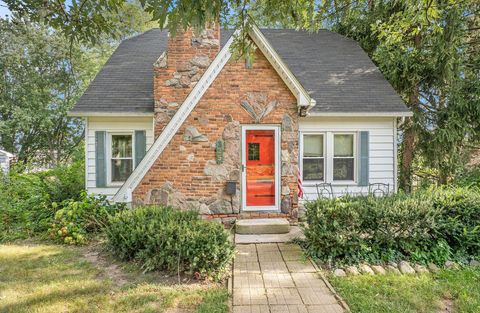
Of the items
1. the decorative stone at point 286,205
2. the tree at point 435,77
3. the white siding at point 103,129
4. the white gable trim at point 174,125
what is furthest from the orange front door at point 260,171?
the tree at point 435,77

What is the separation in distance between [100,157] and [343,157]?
6.95m

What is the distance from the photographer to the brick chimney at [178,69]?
7672 millimetres

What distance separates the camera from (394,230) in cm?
487

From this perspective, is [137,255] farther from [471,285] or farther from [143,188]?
[471,285]

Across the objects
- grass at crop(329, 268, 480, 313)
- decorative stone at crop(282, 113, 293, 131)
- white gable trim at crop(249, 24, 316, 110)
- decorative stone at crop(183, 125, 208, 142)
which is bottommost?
grass at crop(329, 268, 480, 313)

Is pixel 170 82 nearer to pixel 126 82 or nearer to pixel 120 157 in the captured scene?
pixel 126 82

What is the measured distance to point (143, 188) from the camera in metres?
6.36

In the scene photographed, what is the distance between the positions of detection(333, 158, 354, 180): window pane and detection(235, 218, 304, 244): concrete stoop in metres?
2.78

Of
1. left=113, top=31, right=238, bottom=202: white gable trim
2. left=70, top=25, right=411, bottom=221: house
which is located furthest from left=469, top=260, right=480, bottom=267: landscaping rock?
left=113, top=31, right=238, bottom=202: white gable trim

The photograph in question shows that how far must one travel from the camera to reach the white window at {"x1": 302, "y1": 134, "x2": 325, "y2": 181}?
27.5 feet

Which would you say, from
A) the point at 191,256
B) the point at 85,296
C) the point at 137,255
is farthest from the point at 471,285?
the point at 85,296

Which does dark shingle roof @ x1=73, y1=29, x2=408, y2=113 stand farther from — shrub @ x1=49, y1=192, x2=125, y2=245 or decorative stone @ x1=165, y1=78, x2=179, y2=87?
shrub @ x1=49, y1=192, x2=125, y2=245

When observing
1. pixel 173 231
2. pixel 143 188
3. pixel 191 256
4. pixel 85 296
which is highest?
pixel 143 188

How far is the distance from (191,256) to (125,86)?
654 centimetres
